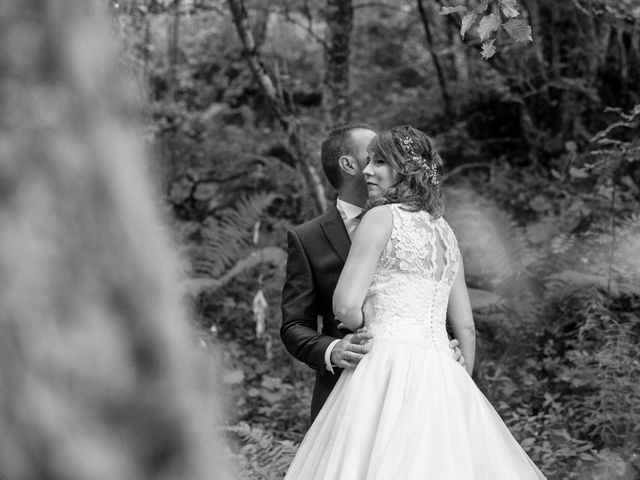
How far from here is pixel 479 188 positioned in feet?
31.9

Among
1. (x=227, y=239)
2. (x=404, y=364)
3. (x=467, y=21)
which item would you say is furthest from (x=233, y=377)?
(x=467, y=21)

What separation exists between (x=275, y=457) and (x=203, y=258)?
340 cm

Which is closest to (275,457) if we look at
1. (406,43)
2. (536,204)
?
(536,204)

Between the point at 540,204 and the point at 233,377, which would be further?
the point at 540,204

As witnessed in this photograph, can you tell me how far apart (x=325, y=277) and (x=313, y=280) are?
0.05 metres

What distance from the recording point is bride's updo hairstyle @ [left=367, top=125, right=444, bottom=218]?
3.79 meters

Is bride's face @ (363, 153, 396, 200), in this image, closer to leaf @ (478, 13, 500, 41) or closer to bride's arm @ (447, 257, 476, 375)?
bride's arm @ (447, 257, 476, 375)

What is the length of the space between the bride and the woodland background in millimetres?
679

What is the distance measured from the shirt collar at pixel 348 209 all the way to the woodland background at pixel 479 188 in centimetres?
93

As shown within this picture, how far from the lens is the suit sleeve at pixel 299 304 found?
389cm

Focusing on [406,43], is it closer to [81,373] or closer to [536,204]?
[536,204]

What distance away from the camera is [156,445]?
598 millimetres

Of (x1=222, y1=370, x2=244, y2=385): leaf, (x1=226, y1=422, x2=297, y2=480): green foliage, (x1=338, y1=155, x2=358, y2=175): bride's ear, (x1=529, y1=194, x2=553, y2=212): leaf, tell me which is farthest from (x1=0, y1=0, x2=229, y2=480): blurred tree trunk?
(x1=529, y1=194, x2=553, y2=212): leaf

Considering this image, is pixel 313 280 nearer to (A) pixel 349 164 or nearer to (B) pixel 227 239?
(A) pixel 349 164
